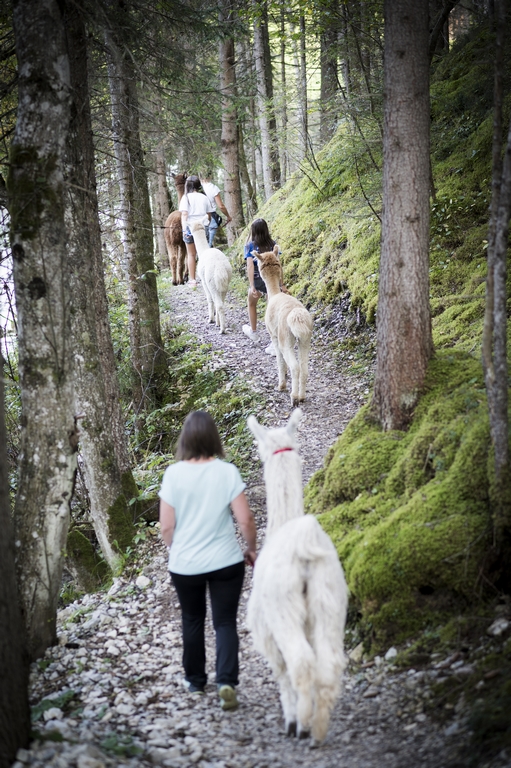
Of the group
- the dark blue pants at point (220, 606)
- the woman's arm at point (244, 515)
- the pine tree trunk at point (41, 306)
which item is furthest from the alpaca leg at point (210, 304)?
the dark blue pants at point (220, 606)

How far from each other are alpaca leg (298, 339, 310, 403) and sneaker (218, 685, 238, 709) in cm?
522

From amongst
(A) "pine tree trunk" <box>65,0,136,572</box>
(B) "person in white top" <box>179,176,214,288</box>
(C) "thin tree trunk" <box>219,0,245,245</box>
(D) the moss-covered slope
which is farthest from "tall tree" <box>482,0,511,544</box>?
(C) "thin tree trunk" <box>219,0,245,245</box>

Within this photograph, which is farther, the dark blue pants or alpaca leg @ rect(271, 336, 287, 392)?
alpaca leg @ rect(271, 336, 287, 392)

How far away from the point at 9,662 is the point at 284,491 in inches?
78.7

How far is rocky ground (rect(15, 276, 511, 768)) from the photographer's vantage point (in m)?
3.46

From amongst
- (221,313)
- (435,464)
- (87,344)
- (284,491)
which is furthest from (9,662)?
(221,313)

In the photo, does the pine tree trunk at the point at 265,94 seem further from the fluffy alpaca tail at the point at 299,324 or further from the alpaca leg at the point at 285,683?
the alpaca leg at the point at 285,683

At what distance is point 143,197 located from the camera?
10.0 m

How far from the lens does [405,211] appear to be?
586 cm

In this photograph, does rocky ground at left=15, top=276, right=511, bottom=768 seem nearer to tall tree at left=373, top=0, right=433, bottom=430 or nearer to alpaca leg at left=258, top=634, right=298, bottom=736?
alpaca leg at left=258, top=634, right=298, bottom=736

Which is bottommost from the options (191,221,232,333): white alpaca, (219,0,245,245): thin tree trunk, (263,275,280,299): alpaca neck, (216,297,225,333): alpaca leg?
(216,297,225,333): alpaca leg

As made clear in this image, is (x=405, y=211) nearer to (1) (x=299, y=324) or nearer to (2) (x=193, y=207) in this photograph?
(1) (x=299, y=324)

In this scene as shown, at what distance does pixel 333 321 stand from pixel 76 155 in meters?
6.31

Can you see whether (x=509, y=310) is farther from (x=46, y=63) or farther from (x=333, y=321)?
(x=46, y=63)
